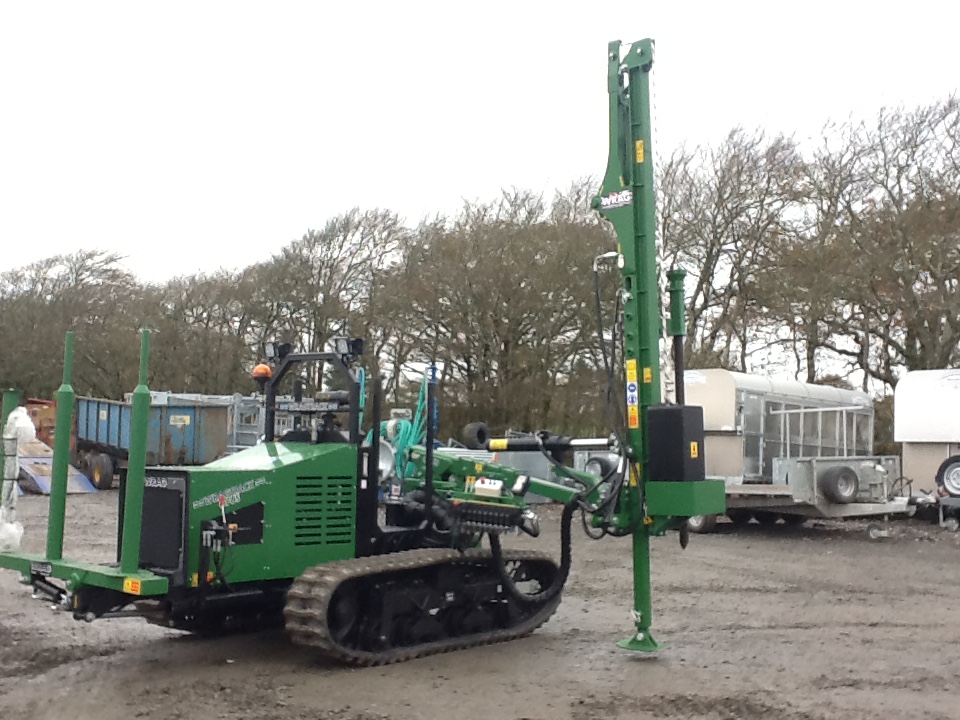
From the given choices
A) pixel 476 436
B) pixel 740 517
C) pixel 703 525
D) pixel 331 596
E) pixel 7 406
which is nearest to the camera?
pixel 331 596

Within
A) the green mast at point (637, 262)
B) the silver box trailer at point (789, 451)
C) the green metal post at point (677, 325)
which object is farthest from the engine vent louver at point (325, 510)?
the silver box trailer at point (789, 451)

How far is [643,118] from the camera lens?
747cm

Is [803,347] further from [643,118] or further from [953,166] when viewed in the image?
[643,118]

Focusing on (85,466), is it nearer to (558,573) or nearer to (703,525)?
(703,525)

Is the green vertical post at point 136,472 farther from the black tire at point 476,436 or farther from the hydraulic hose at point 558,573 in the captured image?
the hydraulic hose at point 558,573

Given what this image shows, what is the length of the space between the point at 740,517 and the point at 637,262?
1204 cm

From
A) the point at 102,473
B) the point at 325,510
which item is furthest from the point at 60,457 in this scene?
the point at 102,473

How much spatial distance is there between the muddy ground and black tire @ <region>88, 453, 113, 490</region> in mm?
13653

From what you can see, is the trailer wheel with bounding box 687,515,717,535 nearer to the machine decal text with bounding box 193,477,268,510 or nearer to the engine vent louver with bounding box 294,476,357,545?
the engine vent louver with bounding box 294,476,357,545

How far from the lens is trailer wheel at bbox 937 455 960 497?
17531 millimetres

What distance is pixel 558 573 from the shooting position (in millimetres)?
8492

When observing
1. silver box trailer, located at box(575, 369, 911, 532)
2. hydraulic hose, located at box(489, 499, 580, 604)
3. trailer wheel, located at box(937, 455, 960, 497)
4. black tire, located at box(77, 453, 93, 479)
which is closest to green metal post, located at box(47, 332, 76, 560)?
hydraulic hose, located at box(489, 499, 580, 604)

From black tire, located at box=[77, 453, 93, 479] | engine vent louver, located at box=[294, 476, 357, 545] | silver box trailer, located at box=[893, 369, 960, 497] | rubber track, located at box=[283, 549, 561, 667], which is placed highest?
silver box trailer, located at box=[893, 369, 960, 497]

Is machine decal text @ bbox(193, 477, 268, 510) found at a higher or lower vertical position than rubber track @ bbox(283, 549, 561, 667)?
higher
